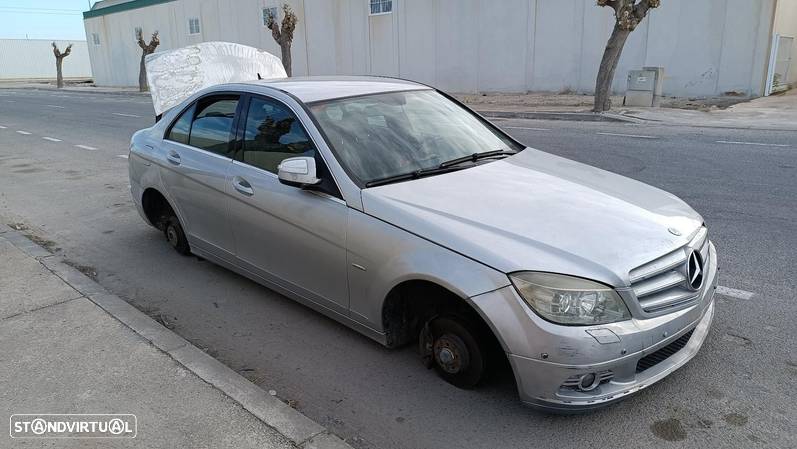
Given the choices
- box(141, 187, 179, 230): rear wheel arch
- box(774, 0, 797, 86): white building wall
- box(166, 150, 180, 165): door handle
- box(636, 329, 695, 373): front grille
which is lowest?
box(636, 329, 695, 373): front grille

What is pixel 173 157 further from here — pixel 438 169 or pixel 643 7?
pixel 643 7

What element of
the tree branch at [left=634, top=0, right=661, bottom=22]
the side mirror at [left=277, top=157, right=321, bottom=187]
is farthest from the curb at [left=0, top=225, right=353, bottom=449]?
the tree branch at [left=634, top=0, right=661, bottom=22]

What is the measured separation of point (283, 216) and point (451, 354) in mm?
1427

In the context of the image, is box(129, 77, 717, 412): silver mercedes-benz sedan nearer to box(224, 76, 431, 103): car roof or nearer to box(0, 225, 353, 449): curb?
box(224, 76, 431, 103): car roof

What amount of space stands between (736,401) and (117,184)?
844cm

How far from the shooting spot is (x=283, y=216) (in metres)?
3.93

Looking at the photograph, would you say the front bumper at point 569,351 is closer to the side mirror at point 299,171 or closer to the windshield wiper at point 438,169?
the windshield wiper at point 438,169

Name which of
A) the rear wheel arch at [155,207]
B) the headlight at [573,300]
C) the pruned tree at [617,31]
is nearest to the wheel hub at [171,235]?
the rear wheel arch at [155,207]

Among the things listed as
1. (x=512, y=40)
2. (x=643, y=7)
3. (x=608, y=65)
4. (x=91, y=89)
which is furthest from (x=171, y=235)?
(x=91, y=89)

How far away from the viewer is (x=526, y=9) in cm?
2497

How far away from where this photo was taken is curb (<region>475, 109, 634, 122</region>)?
52.7ft

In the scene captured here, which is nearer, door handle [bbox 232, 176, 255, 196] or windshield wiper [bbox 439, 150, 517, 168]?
windshield wiper [bbox 439, 150, 517, 168]

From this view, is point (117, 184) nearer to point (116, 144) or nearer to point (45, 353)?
point (116, 144)

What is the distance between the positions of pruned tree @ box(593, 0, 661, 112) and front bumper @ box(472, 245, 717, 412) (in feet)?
50.6
